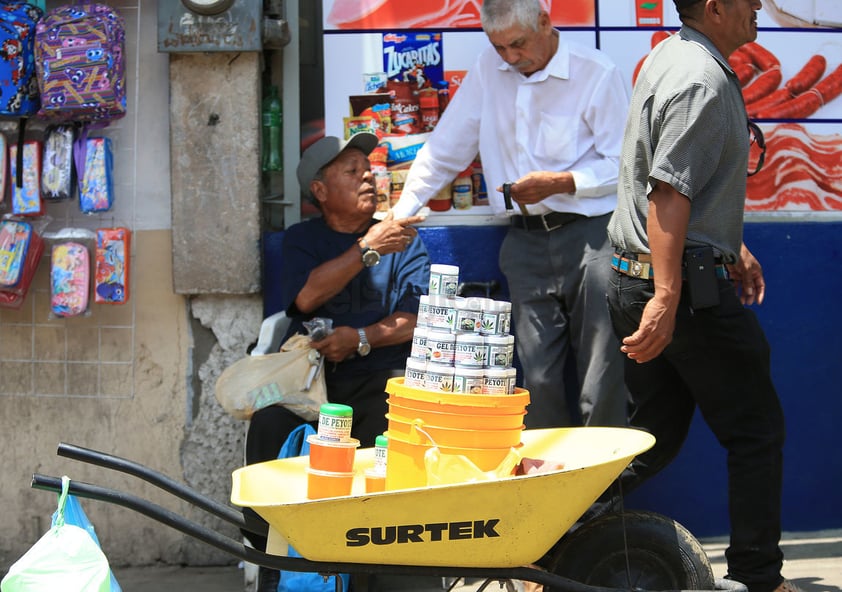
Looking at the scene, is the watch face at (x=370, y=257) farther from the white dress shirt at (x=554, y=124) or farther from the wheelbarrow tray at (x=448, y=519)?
the wheelbarrow tray at (x=448, y=519)

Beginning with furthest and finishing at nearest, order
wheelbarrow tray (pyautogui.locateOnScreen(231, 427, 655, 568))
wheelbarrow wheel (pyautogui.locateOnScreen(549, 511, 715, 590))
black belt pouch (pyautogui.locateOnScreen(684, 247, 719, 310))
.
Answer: black belt pouch (pyautogui.locateOnScreen(684, 247, 719, 310))
wheelbarrow wheel (pyautogui.locateOnScreen(549, 511, 715, 590))
wheelbarrow tray (pyautogui.locateOnScreen(231, 427, 655, 568))

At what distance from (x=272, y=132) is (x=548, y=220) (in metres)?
1.27

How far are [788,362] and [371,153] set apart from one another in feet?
6.68

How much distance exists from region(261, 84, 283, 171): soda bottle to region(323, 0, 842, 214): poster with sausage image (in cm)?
21

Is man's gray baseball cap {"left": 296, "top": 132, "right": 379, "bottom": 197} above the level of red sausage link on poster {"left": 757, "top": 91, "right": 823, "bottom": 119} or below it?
below

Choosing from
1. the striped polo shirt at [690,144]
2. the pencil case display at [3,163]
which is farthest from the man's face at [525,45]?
the pencil case display at [3,163]

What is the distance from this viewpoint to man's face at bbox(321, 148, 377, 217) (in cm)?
441

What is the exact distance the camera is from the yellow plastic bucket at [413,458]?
302cm

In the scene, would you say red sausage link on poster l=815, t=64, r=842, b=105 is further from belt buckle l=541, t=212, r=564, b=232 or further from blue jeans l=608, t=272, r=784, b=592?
blue jeans l=608, t=272, r=784, b=592

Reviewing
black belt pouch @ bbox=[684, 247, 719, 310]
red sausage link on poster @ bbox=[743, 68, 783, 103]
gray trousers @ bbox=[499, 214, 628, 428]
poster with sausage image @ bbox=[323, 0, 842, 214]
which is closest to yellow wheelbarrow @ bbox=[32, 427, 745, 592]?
black belt pouch @ bbox=[684, 247, 719, 310]

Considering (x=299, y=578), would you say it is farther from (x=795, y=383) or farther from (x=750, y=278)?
(x=795, y=383)

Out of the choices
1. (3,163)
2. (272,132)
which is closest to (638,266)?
(272,132)

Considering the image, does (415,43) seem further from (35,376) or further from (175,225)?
(35,376)

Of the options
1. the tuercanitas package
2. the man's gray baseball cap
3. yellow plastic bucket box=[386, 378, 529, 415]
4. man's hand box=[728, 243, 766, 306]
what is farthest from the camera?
the tuercanitas package
